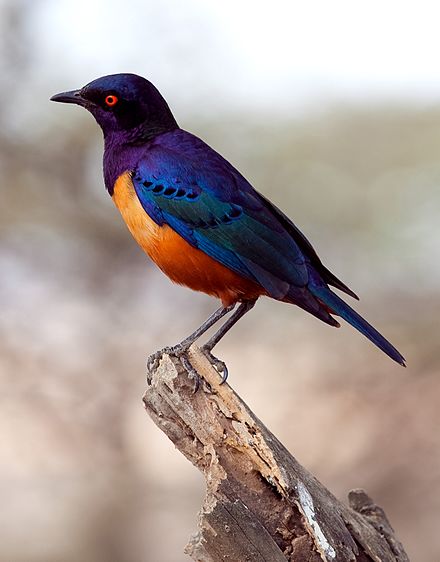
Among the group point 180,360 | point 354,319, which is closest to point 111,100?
point 180,360

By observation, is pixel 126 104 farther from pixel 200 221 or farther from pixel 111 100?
pixel 200 221

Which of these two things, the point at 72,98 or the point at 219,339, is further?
the point at 72,98

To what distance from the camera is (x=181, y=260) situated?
528cm

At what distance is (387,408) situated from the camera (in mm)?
9859

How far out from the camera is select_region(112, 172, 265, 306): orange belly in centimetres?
525

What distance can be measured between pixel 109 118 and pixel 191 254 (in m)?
0.94

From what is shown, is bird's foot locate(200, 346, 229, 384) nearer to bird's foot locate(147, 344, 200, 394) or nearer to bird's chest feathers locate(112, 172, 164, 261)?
bird's foot locate(147, 344, 200, 394)

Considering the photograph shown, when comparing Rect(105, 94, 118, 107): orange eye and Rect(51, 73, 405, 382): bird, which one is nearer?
Rect(51, 73, 405, 382): bird

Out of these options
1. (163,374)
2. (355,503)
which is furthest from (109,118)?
(355,503)

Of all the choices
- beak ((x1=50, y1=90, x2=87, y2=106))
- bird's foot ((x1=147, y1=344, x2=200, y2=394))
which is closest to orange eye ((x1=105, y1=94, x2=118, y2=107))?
beak ((x1=50, y1=90, x2=87, y2=106))

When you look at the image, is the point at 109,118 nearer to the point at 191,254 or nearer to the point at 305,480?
the point at 191,254

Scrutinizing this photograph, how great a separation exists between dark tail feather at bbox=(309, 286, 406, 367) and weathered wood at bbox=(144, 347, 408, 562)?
72 cm

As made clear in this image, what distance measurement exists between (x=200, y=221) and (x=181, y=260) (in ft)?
0.73

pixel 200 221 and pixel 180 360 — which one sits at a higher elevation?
pixel 200 221
